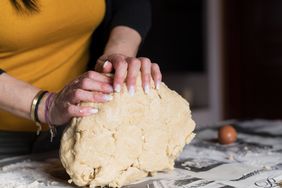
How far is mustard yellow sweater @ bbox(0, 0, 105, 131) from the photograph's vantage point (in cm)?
110

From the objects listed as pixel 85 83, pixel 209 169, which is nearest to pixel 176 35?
pixel 209 169

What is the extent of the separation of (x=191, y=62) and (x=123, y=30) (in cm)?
232

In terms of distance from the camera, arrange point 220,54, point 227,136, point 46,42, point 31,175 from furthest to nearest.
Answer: point 220,54 < point 227,136 < point 46,42 < point 31,175

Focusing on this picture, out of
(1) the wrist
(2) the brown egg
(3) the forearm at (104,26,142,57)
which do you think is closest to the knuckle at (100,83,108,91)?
(1) the wrist

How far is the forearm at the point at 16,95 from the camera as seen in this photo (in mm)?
991

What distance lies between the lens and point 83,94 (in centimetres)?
91

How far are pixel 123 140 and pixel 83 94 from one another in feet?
0.44

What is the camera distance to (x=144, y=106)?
3.17ft

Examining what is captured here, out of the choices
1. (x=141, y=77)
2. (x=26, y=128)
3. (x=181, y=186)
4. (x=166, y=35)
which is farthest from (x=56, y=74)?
(x=166, y=35)

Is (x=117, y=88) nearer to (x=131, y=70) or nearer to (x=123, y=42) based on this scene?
(x=131, y=70)

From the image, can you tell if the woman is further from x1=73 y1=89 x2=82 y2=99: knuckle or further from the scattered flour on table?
the scattered flour on table

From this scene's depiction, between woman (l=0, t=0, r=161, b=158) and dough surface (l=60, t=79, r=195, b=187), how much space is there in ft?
0.09

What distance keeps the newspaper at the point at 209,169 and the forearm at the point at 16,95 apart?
154 millimetres

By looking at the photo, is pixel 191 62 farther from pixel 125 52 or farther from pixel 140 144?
pixel 140 144
